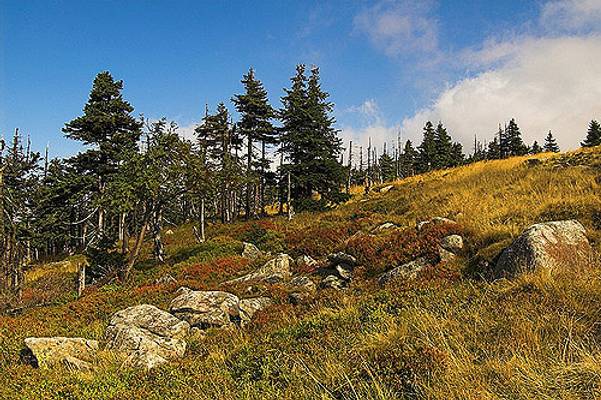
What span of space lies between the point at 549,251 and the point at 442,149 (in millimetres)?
58326

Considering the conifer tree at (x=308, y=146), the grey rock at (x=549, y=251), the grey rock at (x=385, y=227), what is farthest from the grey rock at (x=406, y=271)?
the conifer tree at (x=308, y=146)

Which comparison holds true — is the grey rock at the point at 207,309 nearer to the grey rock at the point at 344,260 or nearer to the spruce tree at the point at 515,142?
the grey rock at the point at 344,260

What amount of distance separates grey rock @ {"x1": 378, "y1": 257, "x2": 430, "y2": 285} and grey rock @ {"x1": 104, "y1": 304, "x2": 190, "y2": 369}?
4.97 m

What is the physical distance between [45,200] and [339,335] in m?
35.7

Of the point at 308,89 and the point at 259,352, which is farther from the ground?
the point at 308,89

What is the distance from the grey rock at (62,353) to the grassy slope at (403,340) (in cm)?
25

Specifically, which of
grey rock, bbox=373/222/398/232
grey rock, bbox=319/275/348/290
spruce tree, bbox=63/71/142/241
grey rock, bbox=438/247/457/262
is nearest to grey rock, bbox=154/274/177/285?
grey rock, bbox=319/275/348/290

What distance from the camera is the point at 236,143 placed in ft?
131

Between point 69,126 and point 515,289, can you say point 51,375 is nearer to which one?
point 515,289

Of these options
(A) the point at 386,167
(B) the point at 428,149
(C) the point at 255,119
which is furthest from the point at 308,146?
(A) the point at 386,167

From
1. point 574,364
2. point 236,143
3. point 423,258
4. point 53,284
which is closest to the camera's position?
point 574,364

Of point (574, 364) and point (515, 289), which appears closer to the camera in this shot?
point (574, 364)

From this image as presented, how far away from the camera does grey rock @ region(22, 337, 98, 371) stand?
7113 millimetres

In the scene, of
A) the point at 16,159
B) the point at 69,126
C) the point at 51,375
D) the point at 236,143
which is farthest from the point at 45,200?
the point at 51,375
